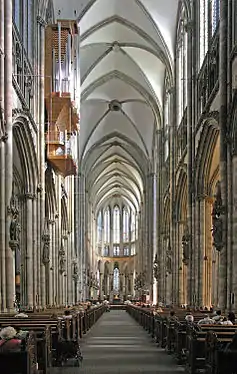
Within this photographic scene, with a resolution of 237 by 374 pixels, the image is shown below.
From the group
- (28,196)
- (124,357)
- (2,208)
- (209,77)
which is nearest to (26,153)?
(28,196)

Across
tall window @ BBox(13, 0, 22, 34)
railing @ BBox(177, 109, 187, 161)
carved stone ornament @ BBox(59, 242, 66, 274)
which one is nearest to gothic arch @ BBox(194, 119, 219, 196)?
railing @ BBox(177, 109, 187, 161)

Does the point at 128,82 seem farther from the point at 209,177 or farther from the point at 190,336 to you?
the point at 190,336

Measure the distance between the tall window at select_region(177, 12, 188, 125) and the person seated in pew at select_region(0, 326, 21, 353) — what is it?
2640cm

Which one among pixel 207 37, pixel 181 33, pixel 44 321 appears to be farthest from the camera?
pixel 181 33

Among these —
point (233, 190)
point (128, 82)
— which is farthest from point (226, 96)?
point (128, 82)

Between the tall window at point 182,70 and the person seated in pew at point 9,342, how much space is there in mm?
26404

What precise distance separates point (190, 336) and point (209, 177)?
1737 cm

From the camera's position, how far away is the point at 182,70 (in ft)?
128

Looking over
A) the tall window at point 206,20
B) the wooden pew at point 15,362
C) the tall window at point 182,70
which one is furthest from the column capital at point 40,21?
the wooden pew at point 15,362

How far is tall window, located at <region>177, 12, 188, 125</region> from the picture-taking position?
37031 millimetres

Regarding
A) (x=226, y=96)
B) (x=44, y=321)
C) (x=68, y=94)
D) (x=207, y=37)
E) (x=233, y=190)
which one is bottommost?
(x=44, y=321)

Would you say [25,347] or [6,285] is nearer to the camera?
[25,347]

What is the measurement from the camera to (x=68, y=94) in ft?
105

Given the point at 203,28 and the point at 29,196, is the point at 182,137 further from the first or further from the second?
the point at 29,196
